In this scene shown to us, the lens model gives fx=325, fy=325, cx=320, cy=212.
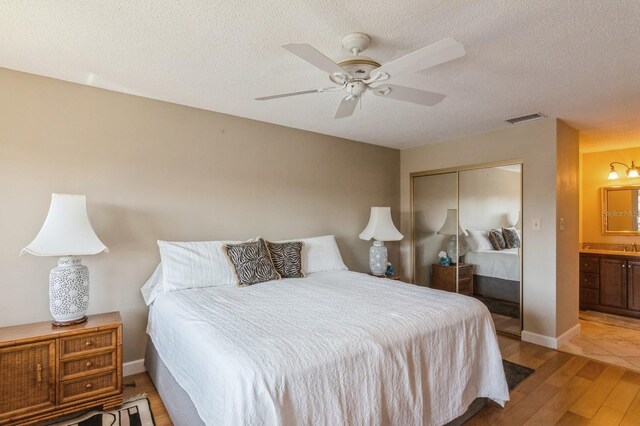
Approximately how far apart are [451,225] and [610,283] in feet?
7.27

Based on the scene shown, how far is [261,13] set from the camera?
163cm

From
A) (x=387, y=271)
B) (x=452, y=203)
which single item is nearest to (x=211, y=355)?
(x=387, y=271)

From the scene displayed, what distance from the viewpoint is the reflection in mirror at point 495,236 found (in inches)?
141

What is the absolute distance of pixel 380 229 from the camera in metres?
3.95

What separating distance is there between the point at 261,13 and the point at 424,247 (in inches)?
148

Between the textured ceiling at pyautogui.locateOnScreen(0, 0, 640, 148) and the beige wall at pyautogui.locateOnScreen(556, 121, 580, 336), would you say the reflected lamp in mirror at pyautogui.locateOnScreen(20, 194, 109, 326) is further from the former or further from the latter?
the beige wall at pyautogui.locateOnScreen(556, 121, 580, 336)

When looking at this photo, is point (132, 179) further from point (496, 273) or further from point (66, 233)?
point (496, 273)

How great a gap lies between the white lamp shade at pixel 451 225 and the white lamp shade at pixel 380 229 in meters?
0.74

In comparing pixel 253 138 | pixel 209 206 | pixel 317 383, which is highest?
pixel 253 138

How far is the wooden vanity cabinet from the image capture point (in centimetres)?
406

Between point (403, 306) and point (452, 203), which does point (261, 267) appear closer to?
point (403, 306)

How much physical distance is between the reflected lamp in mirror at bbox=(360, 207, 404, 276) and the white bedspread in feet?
4.51

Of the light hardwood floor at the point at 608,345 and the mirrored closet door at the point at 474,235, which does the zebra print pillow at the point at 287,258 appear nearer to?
the mirrored closet door at the point at 474,235

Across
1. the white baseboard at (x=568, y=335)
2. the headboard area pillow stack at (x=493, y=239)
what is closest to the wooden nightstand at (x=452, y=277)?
the headboard area pillow stack at (x=493, y=239)
